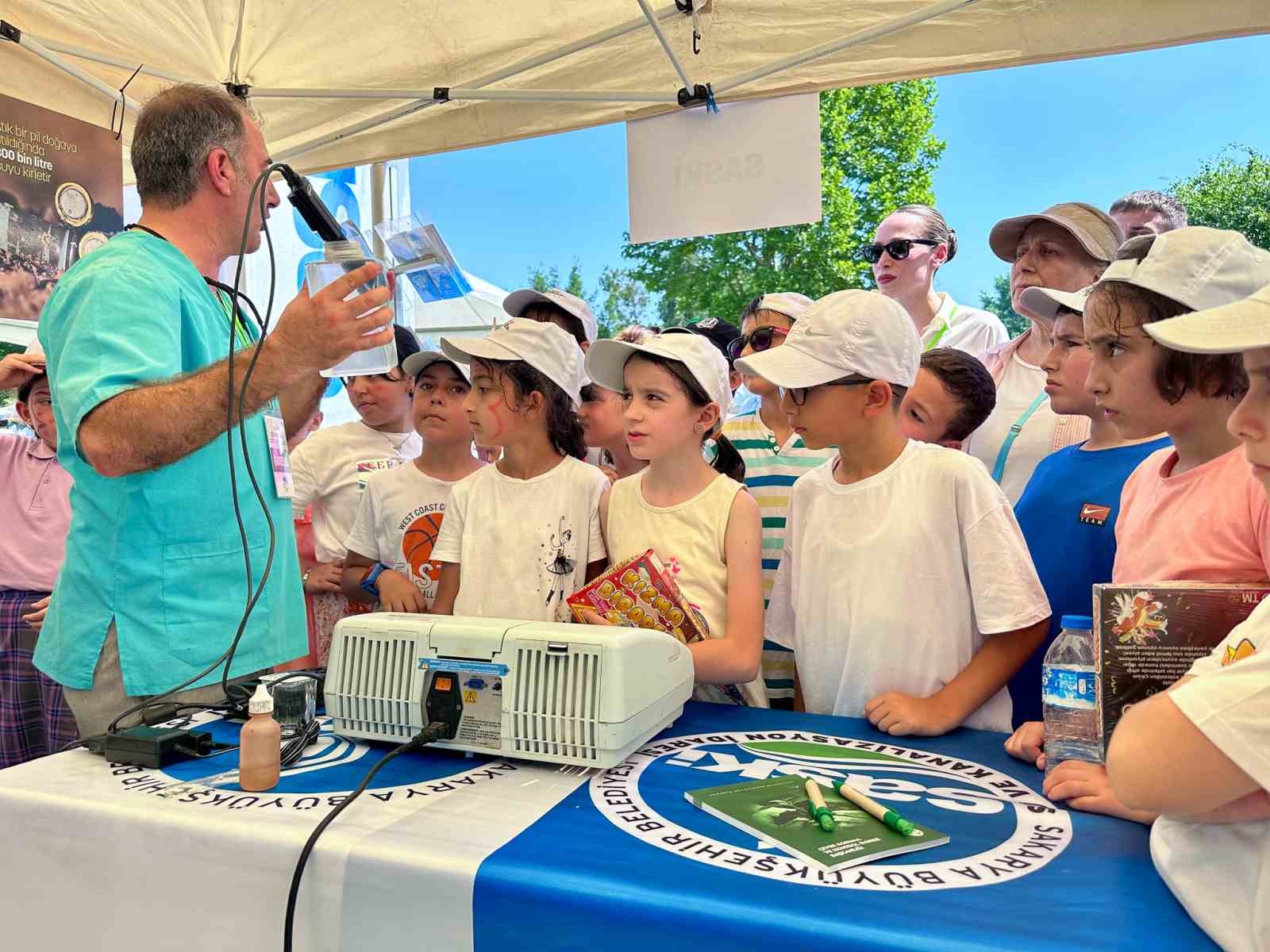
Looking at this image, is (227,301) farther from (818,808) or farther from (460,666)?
(818,808)

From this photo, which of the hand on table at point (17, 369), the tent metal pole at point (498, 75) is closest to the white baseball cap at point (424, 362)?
the hand on table at point (17, 369)

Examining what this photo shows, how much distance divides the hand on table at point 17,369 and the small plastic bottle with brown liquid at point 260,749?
1.95 meters

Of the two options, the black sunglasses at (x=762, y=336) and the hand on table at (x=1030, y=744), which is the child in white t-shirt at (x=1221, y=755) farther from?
the black sunglasses at (x=762, y=336)

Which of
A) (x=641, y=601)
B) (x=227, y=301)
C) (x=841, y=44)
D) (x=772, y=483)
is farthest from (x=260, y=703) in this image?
(x=841, y=44)

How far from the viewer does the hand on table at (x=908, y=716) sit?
1.47 metres

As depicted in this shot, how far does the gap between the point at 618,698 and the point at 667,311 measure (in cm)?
1795

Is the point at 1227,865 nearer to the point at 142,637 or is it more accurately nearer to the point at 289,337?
the point at 289,337

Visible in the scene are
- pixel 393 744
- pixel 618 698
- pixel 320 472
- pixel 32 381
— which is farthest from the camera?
pixel 320 472

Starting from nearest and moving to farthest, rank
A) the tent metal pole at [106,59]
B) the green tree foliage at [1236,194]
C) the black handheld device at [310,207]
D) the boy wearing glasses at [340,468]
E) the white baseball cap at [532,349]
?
the black handheld device at [310,207] < the white baseball cap at [532,349] < the boy wearing glasses at [340,468] < the tent metal pole at [106,59] < the green tree foliage at [1236,194]

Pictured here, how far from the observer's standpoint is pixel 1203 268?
136 centimetres

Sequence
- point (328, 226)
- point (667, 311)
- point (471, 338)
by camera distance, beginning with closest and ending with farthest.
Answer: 1. point (328, 226)
2. point (471, 338)
3. point (667, 311)

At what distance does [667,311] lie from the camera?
18.7 meters

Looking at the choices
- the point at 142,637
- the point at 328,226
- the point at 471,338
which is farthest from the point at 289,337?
the point at 471,338

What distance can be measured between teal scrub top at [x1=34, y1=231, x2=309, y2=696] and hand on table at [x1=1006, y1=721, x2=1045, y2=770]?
1.43 m
